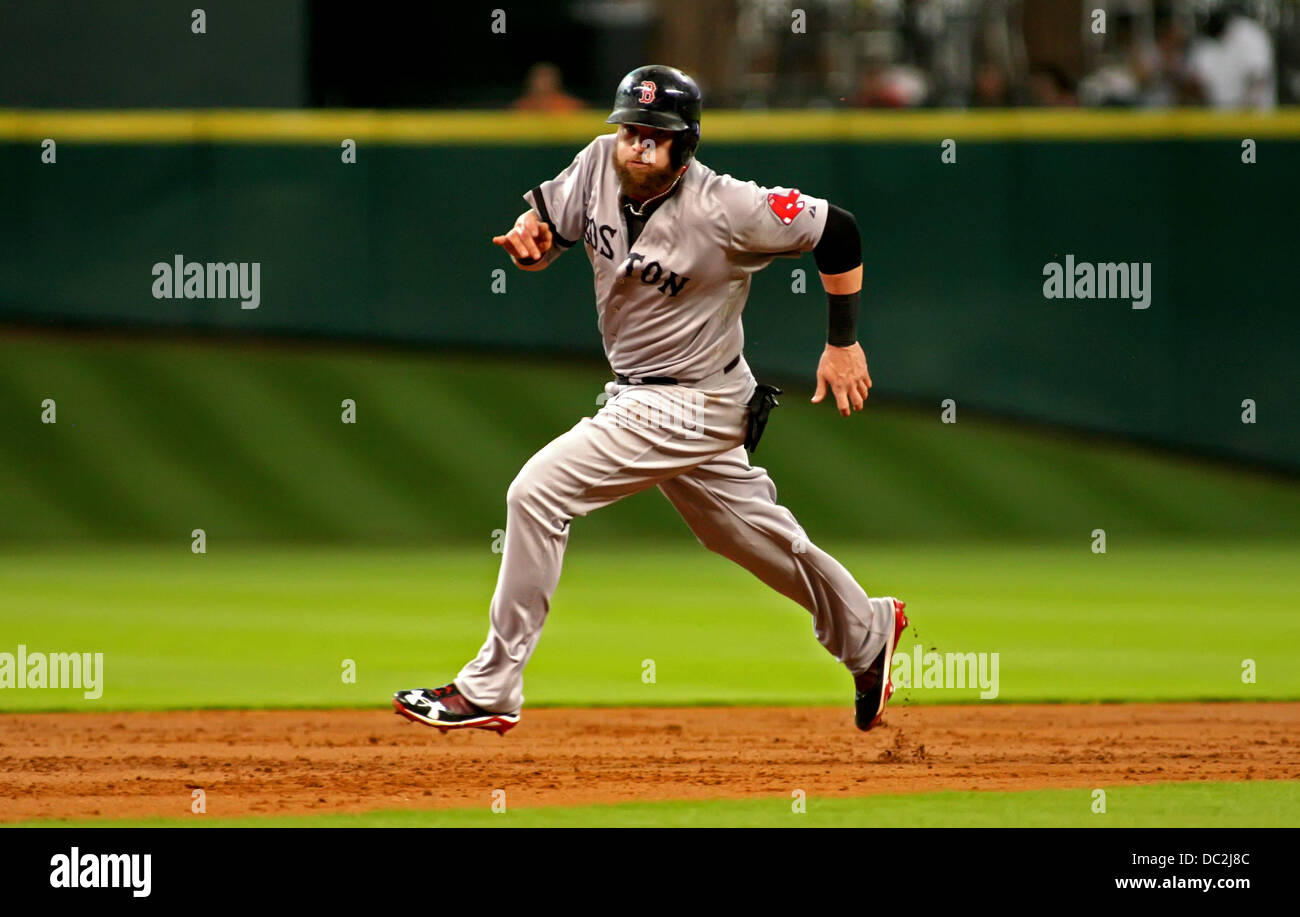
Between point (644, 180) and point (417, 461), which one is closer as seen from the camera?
point (644, 180)

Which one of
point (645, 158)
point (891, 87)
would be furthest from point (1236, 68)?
point (645, 158)

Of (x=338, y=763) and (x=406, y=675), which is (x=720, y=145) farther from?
(x=338, y=763)

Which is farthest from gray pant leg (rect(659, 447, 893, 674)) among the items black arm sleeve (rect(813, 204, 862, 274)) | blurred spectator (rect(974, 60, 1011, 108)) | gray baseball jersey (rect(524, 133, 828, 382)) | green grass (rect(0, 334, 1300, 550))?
blurred spectator (rect(974, 60, 1011, 108))

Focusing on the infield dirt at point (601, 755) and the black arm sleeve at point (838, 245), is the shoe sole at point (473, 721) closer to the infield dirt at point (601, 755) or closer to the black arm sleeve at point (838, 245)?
the infield dirt at point (601, 755)

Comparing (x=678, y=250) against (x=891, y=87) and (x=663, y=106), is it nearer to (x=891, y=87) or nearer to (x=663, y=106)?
(x=663, y=106)

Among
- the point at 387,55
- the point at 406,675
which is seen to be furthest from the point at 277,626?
the point at 387,55

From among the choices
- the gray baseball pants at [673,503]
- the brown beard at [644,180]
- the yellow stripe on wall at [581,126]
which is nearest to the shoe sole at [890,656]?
the gray baseball pants at [673,503]

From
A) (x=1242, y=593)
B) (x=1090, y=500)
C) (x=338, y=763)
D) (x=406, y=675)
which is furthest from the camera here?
(x=1090, y=500)
